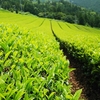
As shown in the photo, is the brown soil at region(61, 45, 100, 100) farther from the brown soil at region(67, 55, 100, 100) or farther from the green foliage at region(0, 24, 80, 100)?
the green foliage at region(0, 24, 80, 100)

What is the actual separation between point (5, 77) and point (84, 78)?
903 centimetres

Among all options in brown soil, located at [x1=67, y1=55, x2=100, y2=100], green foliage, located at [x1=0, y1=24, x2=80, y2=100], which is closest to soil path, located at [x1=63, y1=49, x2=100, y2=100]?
brown soil, located at [x1=67, y1=55, x2=100, y2=100]

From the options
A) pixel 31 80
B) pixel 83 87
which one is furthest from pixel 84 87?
pixel 31 80

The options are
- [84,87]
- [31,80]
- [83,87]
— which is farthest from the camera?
[83,87]

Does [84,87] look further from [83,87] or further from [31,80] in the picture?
[31,80]

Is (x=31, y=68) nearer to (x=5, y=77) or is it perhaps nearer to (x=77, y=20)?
(x=5, y=77)

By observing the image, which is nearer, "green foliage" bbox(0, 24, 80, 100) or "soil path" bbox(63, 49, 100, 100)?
"green foliage" bbox(0, 24, 80, 100)

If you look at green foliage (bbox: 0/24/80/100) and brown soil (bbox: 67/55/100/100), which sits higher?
green foliage (bbox: 0/24/80/100)

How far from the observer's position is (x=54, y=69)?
4.73m

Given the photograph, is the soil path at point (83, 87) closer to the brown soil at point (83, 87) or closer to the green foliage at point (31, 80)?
the brown soil at point (83, 87)

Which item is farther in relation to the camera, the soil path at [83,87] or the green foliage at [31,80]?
the soil path at [83,87]

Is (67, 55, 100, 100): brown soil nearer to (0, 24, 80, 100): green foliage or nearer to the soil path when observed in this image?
the soil path

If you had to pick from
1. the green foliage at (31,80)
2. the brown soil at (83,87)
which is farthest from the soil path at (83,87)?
the green foliage at (31,80)

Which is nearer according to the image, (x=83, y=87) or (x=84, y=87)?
(x=84, y=87)
